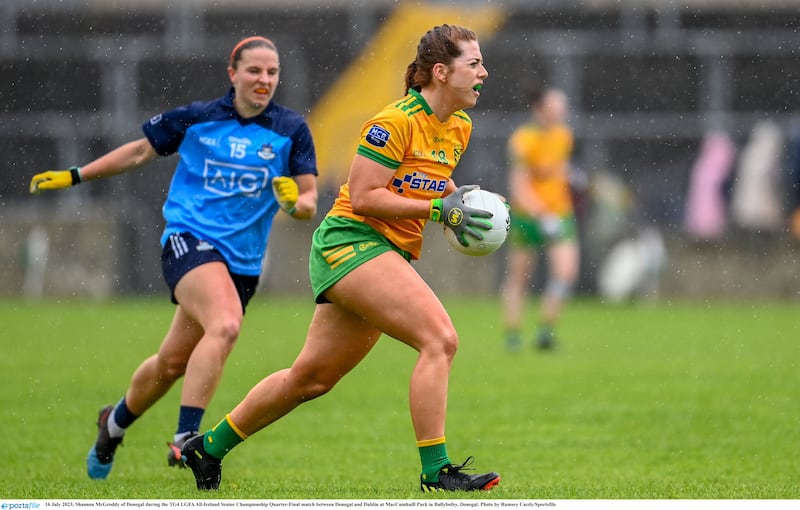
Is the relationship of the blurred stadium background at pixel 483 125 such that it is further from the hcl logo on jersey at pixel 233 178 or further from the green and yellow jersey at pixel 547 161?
the hcl logo on jersey at pixel 233 178

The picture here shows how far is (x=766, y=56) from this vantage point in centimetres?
2148

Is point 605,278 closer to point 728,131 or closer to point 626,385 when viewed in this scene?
point 728,131

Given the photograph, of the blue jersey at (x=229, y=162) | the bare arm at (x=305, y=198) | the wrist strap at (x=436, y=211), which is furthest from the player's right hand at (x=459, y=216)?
the blue jersey at (x=229, y=162)

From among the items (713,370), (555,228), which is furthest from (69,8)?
(713,370)

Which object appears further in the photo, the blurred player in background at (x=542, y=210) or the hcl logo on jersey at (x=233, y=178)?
the blurred player in background at (x=542, y=210)

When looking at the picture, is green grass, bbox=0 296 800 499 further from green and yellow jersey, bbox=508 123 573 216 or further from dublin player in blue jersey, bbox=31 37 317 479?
green and yellow jersey, bbox=508 123 573 216

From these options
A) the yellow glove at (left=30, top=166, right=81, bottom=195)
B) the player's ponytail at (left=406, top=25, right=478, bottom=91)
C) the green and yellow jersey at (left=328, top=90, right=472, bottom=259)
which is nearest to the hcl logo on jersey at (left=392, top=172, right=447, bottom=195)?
the green and yellow jersey at (left=328, top=90, right=472, bottom=259)

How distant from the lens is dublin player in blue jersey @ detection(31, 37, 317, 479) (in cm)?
705

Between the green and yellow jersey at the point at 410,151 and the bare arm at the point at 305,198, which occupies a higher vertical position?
the green and yellow jersey at the point at 410,151

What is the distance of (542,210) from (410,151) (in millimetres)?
8446

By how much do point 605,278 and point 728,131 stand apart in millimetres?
2840

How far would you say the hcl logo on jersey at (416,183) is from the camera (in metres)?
5.90

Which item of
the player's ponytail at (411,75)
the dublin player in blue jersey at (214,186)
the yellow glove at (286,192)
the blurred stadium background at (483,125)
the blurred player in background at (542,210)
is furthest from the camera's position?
the blurred stadium background at (483,125)

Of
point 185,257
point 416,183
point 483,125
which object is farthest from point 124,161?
point 483,125
